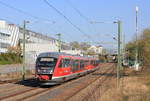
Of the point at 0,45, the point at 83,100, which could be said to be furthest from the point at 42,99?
the point at 0,45

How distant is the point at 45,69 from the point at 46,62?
2.36 feet

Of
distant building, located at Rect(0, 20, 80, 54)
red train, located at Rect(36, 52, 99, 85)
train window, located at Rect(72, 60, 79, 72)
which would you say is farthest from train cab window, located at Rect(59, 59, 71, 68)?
distant building, located at Rect(0, 20, 80, 54)

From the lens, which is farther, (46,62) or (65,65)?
(65,65)

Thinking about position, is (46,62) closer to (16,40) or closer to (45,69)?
(45,69)

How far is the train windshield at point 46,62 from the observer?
23539mm

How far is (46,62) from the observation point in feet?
77.9

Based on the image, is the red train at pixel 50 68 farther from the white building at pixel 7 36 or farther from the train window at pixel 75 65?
the white building at pixel 7 36

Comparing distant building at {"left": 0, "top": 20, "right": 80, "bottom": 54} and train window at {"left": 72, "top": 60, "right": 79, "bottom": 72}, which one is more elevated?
distant building at {"left": 0, "top": 20, "right": 80, "bottom": 54}

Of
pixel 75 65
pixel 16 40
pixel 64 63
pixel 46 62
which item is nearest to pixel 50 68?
pixel 46 62

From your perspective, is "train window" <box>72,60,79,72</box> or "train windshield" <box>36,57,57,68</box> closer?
"train windshield" <box>36,57,57,68</box>

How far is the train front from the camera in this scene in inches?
909

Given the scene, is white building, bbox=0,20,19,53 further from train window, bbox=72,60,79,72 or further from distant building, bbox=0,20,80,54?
train window, bbox=72,60,79,72

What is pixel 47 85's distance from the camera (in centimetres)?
2580

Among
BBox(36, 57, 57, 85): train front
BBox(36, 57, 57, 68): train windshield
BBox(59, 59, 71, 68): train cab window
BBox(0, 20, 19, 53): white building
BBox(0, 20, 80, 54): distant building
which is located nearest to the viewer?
BBox(36, 57, 57, 85): train front
